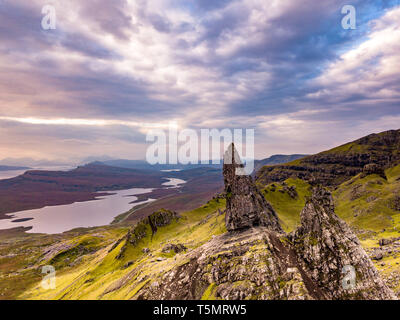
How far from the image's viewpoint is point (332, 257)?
1163 inches

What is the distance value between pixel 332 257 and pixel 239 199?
2124cm

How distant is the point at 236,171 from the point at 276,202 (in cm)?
11665

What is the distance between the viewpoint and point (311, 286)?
27312 mm

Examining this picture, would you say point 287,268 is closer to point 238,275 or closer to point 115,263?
point 238,275

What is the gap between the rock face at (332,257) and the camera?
27266 millimetres

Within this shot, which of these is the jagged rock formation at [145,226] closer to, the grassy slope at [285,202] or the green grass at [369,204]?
the grassy slope at [285,202]

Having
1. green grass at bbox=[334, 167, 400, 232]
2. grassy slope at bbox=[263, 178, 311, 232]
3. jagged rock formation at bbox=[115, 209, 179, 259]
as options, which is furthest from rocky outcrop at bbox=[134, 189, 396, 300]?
green grass at bbox=[334, 167, 400, 232]

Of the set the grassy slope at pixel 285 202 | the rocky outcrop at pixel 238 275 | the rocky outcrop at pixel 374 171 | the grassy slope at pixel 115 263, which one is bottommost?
the grassy slope at pixel 115 263

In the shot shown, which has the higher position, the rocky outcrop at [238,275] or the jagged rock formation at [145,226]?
the rocky outcrop at [238,275]

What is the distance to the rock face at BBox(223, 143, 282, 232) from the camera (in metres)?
45.2

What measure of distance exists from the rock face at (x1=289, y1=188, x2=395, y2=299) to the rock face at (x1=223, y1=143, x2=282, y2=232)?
11313 millimetres

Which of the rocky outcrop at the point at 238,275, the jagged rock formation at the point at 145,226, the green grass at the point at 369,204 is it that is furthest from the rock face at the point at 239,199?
the green grass at the point at 369,204
